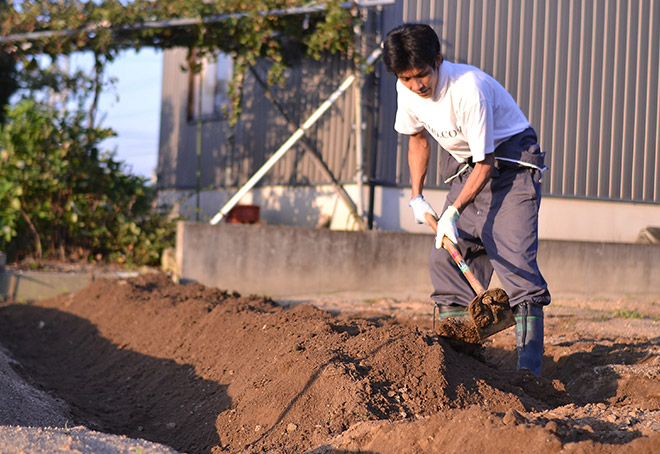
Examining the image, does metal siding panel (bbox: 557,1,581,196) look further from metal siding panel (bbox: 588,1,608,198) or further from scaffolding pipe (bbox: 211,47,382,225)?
scaffolding pipe (bbox: 211,47,382,225)

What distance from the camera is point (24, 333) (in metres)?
6.35

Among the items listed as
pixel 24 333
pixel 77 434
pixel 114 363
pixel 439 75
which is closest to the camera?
pixel 77 434

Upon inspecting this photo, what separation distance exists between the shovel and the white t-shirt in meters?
0.50

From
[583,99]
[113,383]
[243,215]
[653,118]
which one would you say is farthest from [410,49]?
[653,118]

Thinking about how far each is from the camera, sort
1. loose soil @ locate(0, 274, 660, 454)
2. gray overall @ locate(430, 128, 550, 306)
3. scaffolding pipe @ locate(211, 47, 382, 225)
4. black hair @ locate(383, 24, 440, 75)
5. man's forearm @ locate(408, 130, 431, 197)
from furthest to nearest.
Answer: scaffolding pipe @ locate(211, 47, 382, 225) < man's forearm @ locate(408, 130, 431, 197) < gray overall @ locate(430, 128, 550, 306) < black hair @ locate(383, 24, 440, 75) < loose soil @ locate(0, 274, 660, 454)

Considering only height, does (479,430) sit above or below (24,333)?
above

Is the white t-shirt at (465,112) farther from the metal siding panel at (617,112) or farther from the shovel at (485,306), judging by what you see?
the metal siding panel at (617,112)

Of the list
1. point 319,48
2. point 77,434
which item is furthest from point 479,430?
point 319,48

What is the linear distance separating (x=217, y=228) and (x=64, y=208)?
74.7 inches

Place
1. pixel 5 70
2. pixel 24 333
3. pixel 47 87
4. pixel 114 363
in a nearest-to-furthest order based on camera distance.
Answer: pixel 114 363 < pixel 24 333 < pixel 5 70 < pixel 47 87

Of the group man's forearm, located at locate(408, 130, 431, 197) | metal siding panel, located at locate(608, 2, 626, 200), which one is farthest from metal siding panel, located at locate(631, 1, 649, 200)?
man's forearm, located at locate(408, 130, 431, 197)

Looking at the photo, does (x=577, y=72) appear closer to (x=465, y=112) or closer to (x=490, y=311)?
(x=465, y=112)

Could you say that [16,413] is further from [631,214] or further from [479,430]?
[631,214]

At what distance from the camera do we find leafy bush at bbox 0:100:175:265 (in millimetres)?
7863
